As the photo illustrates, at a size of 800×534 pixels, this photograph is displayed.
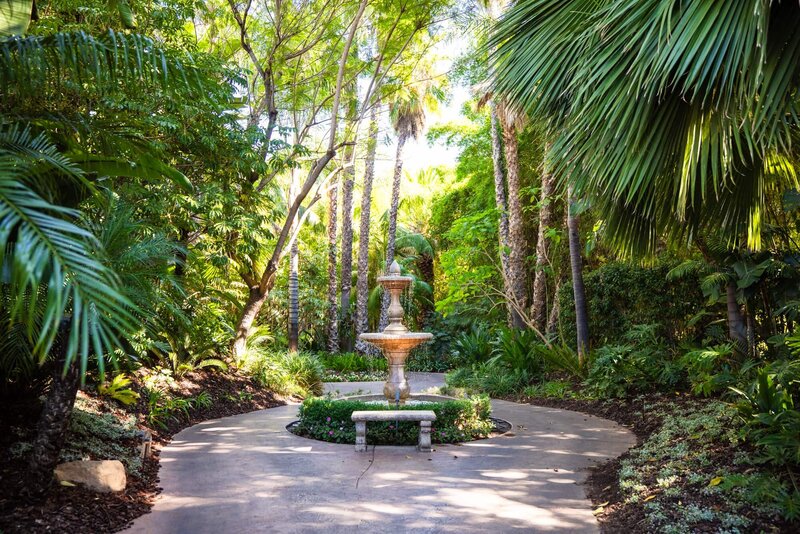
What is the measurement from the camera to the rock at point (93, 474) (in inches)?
189

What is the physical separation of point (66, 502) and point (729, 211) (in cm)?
593

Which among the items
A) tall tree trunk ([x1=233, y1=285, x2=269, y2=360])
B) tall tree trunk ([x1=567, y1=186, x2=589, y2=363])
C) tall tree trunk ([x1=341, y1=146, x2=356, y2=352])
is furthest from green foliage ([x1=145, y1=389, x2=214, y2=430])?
tall tree trunk ([x1=341, y1=146, x2=356, y2=352])

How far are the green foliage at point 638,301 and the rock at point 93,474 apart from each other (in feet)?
28.7

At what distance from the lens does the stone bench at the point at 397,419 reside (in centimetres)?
739

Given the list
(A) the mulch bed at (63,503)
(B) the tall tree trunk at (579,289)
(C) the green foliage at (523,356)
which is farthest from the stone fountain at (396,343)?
(C) the green foliage at (523,356)

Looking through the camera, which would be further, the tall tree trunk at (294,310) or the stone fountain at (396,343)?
the tall tree trunk at (294,310)

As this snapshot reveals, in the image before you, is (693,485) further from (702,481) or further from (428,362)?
(428,362)

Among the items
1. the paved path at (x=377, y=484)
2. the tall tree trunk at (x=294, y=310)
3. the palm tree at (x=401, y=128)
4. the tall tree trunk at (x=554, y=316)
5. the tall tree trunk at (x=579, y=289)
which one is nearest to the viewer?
the paved path at (x=377, y=484)

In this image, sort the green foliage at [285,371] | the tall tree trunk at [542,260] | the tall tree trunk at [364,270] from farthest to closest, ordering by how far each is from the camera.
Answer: the tall tree trunk at [364,270]
the tall tree trunk at [542,260]
the green foliage at [285,371]

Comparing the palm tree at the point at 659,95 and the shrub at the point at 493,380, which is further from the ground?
the palm tree at the point at 659,95

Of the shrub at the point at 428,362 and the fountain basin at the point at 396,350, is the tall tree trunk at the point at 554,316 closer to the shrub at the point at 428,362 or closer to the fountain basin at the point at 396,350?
the shrub at the point at 428,362

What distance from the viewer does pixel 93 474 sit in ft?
16.1

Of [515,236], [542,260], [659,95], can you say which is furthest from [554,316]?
[659,95]

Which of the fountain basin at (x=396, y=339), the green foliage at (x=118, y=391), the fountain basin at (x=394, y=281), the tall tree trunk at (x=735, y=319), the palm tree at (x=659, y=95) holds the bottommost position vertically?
the green foliage at (x=118, y=391)
